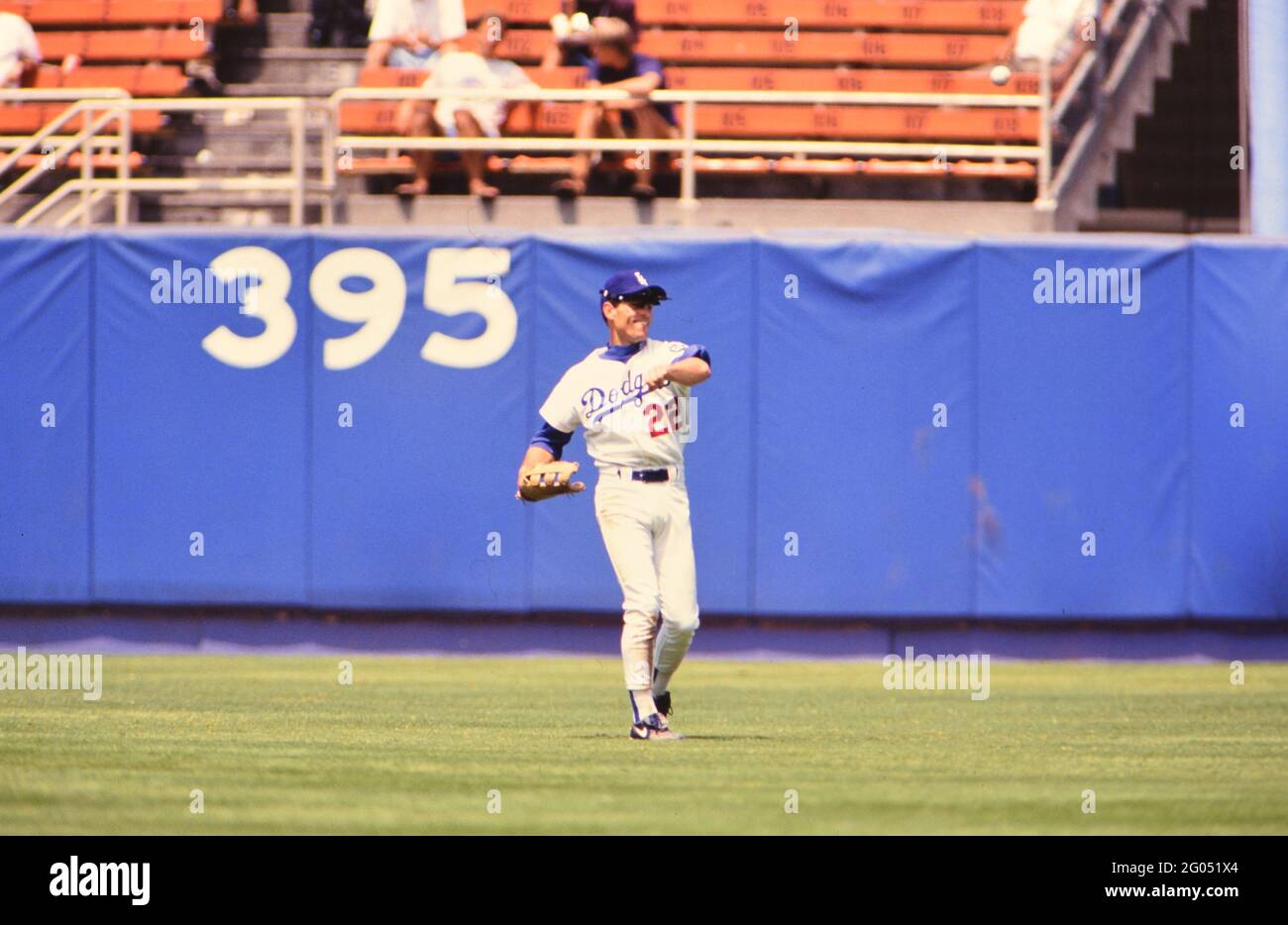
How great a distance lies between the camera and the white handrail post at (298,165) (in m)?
13.4

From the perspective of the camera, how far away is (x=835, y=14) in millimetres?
16328

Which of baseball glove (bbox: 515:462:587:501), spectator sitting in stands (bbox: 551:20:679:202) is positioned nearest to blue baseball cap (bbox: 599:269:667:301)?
baseball glove (bbox: 515:462:587:501)

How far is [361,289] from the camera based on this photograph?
1338cm

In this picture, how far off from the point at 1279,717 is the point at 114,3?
477 inches

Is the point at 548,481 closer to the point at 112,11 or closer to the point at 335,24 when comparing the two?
the point at 335,24

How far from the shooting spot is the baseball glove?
27.6ft

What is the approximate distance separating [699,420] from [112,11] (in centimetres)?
744

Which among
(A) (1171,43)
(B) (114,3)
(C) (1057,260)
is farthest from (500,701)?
(B) (114,3)

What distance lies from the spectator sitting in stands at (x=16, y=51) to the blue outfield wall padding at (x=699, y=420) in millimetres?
3022

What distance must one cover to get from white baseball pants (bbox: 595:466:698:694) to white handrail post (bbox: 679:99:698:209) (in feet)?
17.9

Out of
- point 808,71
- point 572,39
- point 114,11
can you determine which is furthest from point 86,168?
point 808,71

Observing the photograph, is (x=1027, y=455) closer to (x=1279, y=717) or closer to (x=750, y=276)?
(x=750, y=276)

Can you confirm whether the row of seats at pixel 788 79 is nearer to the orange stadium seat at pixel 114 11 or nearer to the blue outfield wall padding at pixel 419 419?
the orange stadium seat at pixel 114 11

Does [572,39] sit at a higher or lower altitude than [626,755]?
higher
